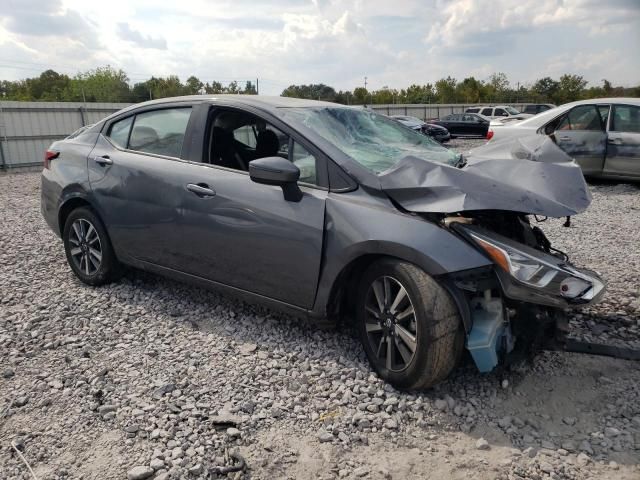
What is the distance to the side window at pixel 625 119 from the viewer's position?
9227 mm

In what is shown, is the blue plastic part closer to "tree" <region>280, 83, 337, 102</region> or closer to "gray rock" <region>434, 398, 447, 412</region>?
"gray rock" <region>434, 398, 447, 412</region>

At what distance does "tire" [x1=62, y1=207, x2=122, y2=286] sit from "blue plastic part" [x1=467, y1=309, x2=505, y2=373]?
10.1 ft

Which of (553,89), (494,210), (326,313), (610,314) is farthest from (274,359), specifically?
(553,89)

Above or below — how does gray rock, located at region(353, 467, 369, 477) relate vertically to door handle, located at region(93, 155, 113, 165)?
below

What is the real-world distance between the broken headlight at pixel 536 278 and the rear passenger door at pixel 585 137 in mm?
7491

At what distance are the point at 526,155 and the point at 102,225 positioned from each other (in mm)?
3389

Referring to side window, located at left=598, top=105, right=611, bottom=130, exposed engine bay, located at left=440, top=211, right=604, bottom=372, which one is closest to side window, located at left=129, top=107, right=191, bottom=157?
exposed engine bay, located at left=440, top=211, right=604, bottom=372

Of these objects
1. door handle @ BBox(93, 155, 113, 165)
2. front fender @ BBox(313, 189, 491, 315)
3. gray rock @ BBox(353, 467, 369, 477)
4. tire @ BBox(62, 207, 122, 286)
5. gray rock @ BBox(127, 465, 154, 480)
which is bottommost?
gray rock @ BBox(127, 465, 154, 480)

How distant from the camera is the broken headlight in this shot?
271cm

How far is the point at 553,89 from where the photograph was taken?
55875 millimetres

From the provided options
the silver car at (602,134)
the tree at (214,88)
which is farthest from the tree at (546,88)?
the silver car at (602,134)

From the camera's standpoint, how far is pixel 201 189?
3705 millimetres

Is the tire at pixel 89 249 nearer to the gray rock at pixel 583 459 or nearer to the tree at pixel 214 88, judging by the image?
the gray rock at pixel 583 459

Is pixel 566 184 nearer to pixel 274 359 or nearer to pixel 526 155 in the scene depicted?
pixel 526 155
